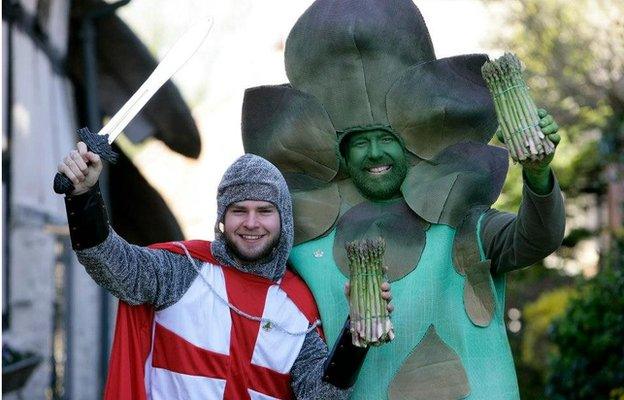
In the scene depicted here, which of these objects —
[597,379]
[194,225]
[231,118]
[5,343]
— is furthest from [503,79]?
[231,118]

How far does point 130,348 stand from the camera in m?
3.84

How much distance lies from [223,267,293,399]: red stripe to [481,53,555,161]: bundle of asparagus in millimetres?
947

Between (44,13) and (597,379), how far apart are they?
3.82m

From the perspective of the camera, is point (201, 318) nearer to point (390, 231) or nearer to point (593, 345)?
point (390, 231)

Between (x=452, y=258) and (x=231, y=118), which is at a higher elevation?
(x=231, y=118)

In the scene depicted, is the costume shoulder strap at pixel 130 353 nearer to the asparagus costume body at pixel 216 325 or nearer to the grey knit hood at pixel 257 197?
the asparagus costume body at pixel 216 325

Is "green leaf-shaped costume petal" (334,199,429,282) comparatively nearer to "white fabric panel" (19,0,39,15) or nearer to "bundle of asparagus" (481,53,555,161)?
"bundle of asparagus" (481,53,555,161)

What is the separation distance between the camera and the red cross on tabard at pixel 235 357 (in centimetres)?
377

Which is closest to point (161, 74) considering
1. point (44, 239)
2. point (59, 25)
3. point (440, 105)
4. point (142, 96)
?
point (142, 96)

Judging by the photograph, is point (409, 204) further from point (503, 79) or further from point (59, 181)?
point (59, 181)

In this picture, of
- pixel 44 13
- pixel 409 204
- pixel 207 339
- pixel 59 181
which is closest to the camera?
pixel 59 181

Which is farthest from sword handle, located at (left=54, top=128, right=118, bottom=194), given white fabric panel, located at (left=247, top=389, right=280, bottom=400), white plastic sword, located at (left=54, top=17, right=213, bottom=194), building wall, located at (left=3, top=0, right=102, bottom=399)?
building wall, located at (left=3, top=0, right=102, bottom=399)

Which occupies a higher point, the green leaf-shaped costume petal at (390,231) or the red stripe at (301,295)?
the green leaf-shaped costume petal at (390,231)

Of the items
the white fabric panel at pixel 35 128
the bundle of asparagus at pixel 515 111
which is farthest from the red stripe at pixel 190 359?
the white fabric panel at pixel 35 128
